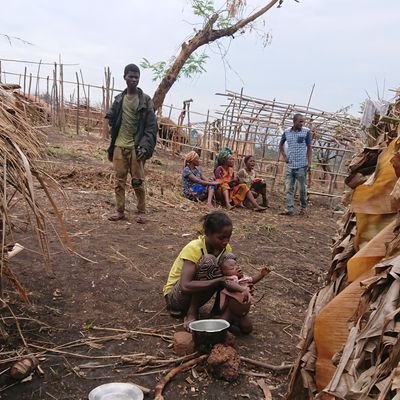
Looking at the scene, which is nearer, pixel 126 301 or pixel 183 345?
pixel 183 345

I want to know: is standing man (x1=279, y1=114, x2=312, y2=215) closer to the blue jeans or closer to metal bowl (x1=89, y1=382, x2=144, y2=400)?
the blue jeans

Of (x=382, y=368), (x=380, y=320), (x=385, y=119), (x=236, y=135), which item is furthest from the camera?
(x=236, y=135)

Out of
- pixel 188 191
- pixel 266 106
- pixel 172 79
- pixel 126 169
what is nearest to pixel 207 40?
pixel 172 79

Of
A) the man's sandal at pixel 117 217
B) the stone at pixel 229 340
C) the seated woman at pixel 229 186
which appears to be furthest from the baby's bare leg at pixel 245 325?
the seated woman at pixel 229 186

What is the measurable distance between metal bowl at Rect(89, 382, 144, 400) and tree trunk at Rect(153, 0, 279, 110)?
11.9 meters

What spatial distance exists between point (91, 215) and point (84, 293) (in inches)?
95.0

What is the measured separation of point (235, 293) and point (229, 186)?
524 centimetres

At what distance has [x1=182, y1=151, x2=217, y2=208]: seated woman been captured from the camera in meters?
7.69

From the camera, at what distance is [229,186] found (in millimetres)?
8148

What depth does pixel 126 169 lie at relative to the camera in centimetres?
568

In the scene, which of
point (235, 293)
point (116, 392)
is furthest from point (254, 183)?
point (116, 392)

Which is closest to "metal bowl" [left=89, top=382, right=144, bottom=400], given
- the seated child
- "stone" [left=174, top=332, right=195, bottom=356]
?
"stone" [left=174, top=332, right=195, bottom=356]

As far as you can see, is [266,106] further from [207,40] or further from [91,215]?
[91,215]

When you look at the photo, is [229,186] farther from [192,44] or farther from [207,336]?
[192,44]
